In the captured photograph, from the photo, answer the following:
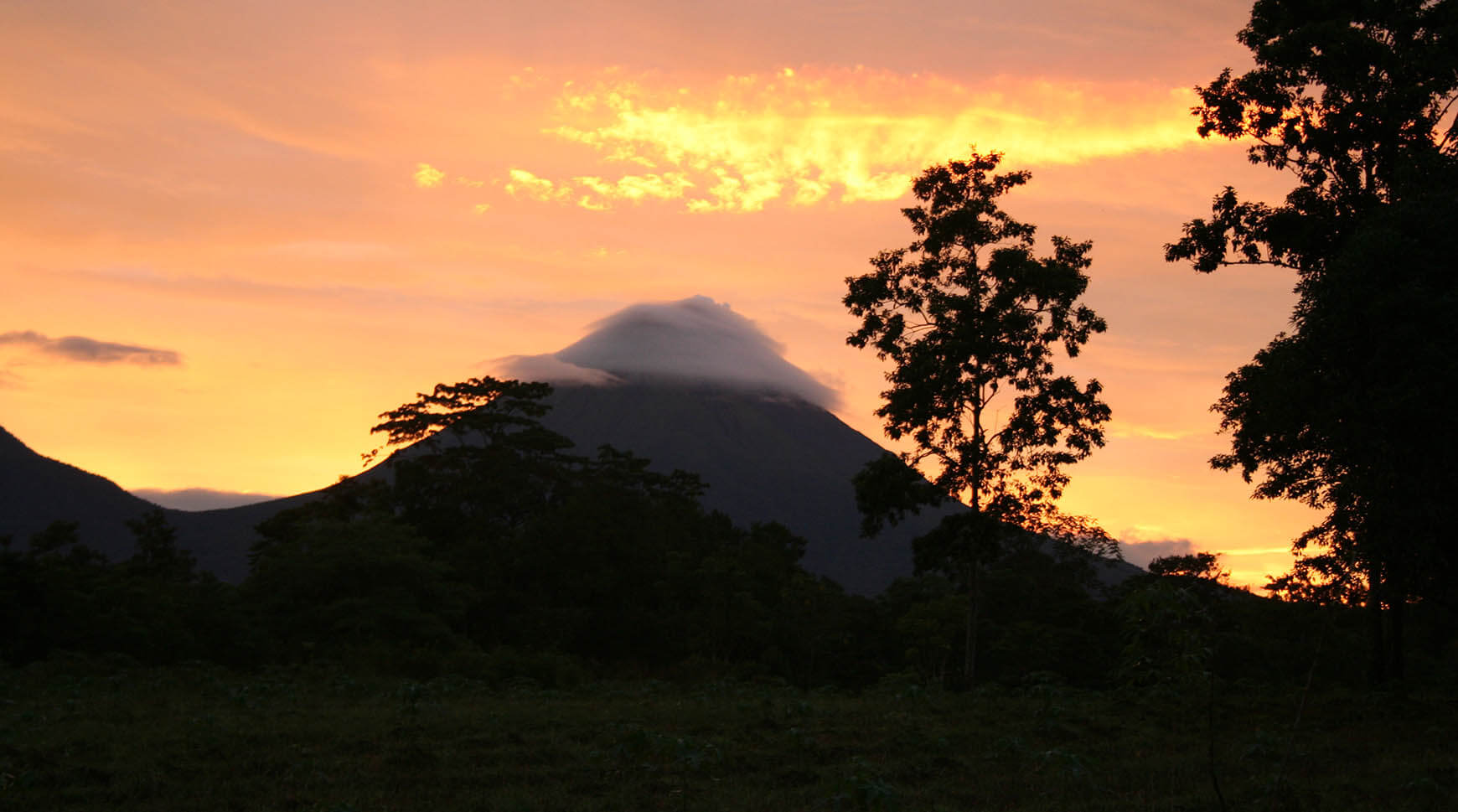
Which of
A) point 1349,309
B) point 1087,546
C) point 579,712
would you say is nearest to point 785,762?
point 579,712

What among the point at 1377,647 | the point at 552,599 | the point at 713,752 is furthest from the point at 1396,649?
the point at 552,599

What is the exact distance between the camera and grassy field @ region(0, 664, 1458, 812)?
11.1 m

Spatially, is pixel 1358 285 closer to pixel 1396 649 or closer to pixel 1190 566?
pixel 1396 649

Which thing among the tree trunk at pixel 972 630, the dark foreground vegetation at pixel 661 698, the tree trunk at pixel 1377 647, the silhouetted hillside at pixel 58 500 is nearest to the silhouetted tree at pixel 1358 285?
the tree trunk at pixel 1377 647

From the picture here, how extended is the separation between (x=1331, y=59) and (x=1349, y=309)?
25.2ft

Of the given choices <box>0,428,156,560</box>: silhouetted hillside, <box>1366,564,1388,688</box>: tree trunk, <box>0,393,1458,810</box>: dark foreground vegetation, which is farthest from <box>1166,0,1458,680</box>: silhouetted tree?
<box>0,428,156,560</box>: silhouetted hillside

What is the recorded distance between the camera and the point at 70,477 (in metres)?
183

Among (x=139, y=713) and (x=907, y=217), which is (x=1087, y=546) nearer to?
(x=907, y=217)

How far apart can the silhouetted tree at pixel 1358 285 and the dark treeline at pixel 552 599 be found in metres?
7.56

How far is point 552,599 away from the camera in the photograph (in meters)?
54.8

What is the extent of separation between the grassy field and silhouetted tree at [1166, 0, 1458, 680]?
8.92ft

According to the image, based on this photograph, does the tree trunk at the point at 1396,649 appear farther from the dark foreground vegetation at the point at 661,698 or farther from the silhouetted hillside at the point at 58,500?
the silhouetted hillside at the point at 58,500

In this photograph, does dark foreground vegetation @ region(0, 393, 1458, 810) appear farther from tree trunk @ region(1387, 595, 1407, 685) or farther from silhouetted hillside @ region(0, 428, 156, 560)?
silhouetted hillside @ region(0, 428, 156, 560)

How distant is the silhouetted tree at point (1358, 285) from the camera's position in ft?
48.7
